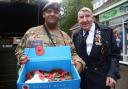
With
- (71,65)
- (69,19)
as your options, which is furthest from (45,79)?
(69,19)

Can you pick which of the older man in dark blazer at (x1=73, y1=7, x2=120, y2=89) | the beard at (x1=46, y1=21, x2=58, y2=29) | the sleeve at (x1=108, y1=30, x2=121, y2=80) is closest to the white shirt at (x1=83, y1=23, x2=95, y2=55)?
the older man in dark blazer at (x1=73, y1=7, x2=120, y2=89)

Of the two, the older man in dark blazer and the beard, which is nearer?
the beard

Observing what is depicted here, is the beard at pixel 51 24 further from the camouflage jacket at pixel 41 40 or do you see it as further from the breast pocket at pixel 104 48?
the breast pocket at pixel 104 48

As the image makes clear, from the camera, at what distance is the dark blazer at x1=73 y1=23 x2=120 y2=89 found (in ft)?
13.9

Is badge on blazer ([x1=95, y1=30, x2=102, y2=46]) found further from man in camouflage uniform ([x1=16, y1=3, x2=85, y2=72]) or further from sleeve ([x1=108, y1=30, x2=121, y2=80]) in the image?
man in camouflage uniform ([x1=16, y1=3, x2=85, y2=72])

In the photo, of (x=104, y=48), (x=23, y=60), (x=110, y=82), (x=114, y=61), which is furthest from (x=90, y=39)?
(x=23, y=60)

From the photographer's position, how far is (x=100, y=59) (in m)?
4.27

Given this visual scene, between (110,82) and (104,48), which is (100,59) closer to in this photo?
(104,48)

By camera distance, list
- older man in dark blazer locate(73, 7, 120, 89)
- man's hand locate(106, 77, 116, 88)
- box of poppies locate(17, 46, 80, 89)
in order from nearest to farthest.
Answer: box of poppies locate(17, 46, 80, 89) < man's hand locate(106, 77, 116, 88) < older man in dark blazer locate(73, 7, 120, 89)

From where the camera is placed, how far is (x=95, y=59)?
4.27 m

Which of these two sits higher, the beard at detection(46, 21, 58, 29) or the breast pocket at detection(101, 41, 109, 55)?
the beard at detection(46, 21, 58, 29)

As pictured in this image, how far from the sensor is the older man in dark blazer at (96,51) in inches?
167

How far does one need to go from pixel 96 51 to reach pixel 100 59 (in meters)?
0.11

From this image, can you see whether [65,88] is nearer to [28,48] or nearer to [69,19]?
[28,48]
